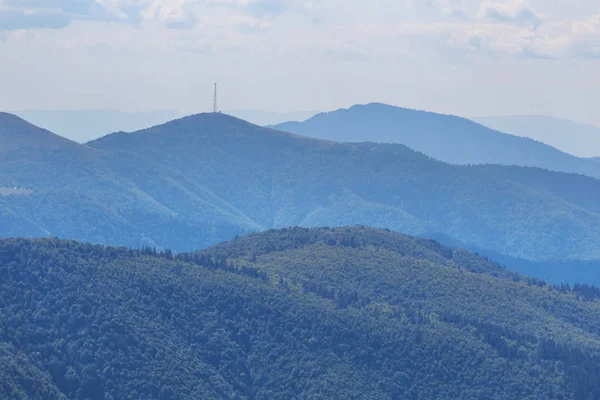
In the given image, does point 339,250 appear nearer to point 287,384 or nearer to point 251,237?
point 251,237

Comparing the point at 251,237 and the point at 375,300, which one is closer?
the point at 375,300

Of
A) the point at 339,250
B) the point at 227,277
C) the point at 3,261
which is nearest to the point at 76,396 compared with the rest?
the point at 3,261

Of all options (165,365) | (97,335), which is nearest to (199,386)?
(165,365)

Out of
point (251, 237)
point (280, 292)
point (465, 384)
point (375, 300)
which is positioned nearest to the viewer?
point (465, 384)

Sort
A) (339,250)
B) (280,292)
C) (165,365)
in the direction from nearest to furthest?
1. (165,365)
2. (280,292)
3. (339,250)

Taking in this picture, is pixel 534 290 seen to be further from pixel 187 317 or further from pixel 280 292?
pixel 187 317

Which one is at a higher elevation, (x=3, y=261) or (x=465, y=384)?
(x=3, y=261)
